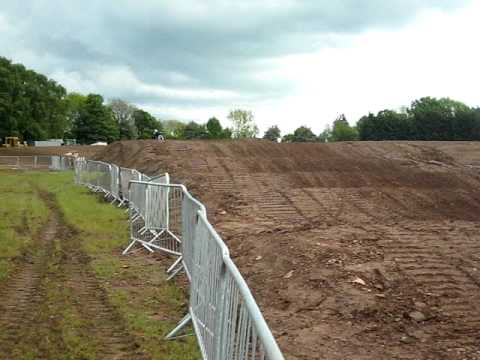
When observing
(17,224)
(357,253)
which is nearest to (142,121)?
(17,224)

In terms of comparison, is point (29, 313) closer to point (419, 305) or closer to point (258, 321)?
point (258, 321)

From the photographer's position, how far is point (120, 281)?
332 inches

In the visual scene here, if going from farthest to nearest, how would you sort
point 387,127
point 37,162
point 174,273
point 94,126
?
1. point 94,126
2. point 387,127
3. point 37,162
4. point 174,273

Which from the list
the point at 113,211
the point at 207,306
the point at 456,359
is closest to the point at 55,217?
the point at 113,211

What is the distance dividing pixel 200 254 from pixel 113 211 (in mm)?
12033

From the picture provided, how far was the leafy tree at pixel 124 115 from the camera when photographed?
5354 inches

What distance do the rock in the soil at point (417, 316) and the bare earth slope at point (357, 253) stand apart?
0.02 meters

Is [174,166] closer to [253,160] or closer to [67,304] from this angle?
[253,160]

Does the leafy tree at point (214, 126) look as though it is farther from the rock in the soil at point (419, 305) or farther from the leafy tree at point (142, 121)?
the rock in the soil at point (419, 305)

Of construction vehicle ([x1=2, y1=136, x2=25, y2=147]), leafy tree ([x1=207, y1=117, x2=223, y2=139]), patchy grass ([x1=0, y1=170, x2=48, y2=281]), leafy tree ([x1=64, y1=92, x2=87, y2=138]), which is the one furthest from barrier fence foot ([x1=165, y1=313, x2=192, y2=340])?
leafy tree ([x1=207, y1=117, x2=223, y2=139])

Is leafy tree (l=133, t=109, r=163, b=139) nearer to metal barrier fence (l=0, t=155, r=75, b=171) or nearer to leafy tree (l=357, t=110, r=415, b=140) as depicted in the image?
leafy tree (l=357, t=110, r=415, b=140)

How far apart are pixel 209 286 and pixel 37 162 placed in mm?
56077

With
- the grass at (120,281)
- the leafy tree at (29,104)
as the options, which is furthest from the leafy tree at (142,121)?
the grass at (120,281)

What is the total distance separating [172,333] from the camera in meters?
5.88
